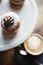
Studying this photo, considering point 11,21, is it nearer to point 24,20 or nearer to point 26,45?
point 24,20

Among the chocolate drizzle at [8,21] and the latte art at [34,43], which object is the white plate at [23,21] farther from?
the latte art at [34,43]

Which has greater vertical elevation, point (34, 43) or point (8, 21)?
point (8, 21)

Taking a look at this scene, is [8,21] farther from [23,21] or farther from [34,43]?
[34,43]

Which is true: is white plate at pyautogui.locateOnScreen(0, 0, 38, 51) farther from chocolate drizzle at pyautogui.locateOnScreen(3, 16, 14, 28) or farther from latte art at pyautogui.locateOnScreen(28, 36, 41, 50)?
latte art at pyautogui.locateOnScreen(28, 36, 41, 50)

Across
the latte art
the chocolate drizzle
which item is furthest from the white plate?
the latte art

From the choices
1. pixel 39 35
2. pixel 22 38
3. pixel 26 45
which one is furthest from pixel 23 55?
pixel 22 38

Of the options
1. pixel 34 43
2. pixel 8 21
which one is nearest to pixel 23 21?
pixel 8 21

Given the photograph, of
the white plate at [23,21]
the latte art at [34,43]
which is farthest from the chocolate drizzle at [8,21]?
the latte art at [34,43]

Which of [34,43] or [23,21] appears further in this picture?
[34,43]
